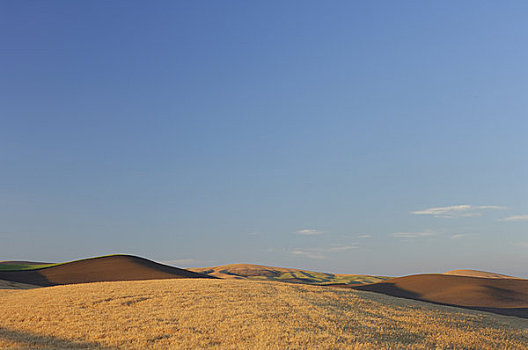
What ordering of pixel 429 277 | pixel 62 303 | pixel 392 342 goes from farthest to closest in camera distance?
pixel 429 277 < pixel 62 303 < pixel 392 342

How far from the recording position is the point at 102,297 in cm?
3247

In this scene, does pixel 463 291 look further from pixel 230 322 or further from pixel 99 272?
pixel 99 272

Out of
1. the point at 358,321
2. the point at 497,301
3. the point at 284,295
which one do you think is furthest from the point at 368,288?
the point at 358,321

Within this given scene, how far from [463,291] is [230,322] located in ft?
176

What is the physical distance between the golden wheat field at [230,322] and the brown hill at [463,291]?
28.3 m

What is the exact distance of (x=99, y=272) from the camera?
6969cm

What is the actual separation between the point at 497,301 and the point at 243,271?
8216cm

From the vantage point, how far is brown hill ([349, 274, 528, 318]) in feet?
192

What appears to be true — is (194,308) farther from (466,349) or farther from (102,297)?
(466,349)

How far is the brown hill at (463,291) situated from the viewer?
5857 centimetres

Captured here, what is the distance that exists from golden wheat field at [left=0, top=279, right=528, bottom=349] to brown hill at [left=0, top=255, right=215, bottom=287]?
96.7 feet

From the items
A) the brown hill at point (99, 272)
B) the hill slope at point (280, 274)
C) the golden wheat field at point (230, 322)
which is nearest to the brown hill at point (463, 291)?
the golden wheat field at point (230, 322)

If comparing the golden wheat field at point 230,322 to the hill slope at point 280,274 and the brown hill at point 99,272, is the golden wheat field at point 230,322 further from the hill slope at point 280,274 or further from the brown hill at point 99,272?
the hill slope at point 280,274

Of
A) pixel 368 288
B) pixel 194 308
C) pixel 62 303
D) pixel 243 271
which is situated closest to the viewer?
pixel 194 308
